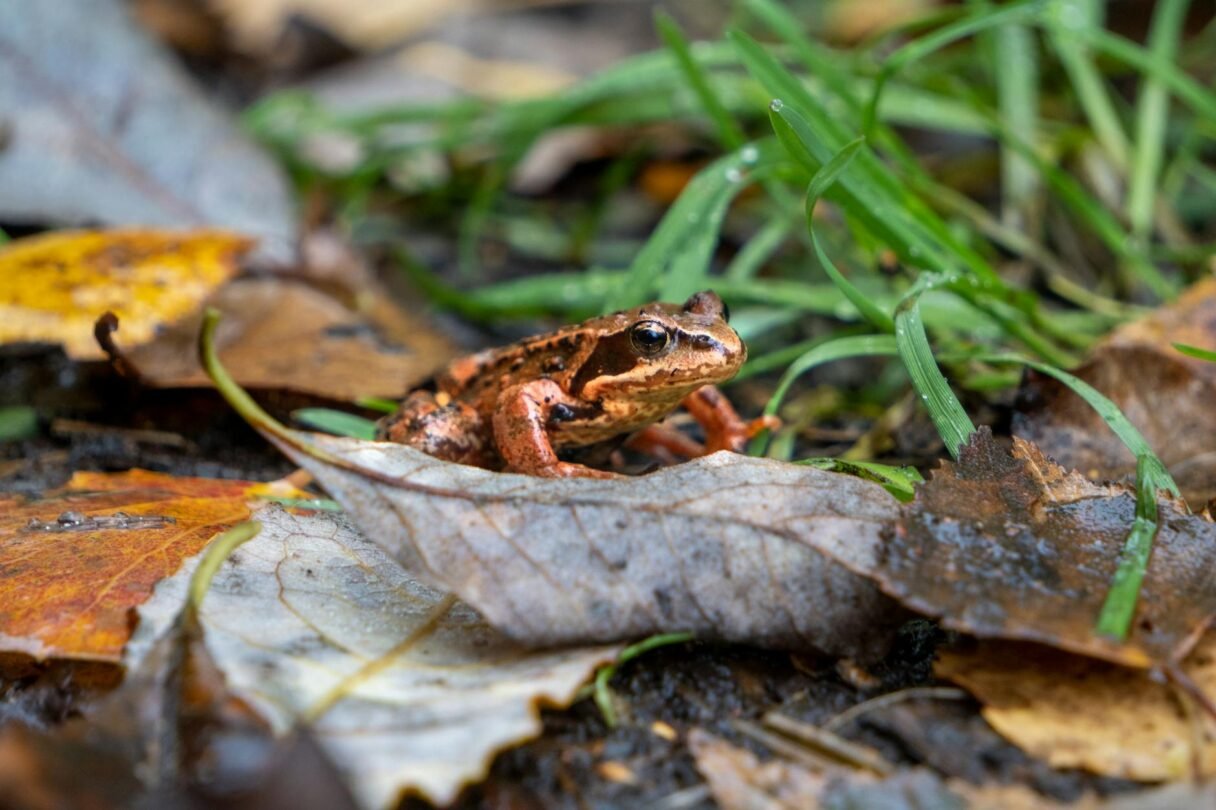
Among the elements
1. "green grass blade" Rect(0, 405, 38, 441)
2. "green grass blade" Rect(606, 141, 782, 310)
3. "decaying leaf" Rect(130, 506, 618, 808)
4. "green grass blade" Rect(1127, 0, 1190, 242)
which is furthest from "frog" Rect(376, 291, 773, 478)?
"green grass blade" Rect(1127, 0, 1190, 242)

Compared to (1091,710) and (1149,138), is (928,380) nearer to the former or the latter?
(1091,710)

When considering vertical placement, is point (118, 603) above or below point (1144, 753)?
below

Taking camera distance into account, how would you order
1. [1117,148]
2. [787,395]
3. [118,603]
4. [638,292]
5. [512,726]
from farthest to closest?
1. [1117,148]
2. [787,395]
3. [638,292]
4. [118,603]
5. [512,726]

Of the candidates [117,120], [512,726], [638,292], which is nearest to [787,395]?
[638,292]

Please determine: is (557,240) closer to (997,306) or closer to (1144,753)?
(997,306)

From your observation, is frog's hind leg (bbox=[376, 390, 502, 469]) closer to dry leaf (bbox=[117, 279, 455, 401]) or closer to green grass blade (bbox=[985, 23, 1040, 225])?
dry leaf (bbox=[117, 279, 455, 401])

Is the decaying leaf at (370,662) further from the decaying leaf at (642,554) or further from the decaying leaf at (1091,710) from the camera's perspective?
the decaying leaf at (1091,710)
